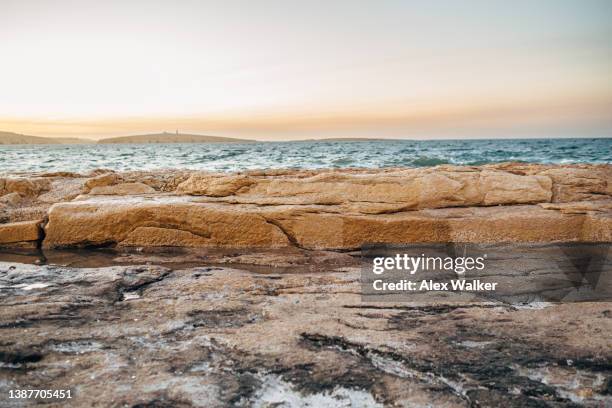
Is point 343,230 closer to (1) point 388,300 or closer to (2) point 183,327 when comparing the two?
(1) point 388,300

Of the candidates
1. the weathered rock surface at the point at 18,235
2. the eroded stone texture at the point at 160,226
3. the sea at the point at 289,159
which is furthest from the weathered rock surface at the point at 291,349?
the sea at the point at 289,159

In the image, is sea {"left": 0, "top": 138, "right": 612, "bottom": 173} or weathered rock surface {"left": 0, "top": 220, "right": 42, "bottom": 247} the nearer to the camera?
weathered rock surface {"left": 0, "top": 220, "right": 42, "bottom": 247}

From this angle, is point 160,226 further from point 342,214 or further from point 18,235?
point 342,214

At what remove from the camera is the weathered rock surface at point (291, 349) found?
181cm

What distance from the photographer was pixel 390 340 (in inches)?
91.0

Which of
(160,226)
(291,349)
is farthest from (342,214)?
(291,349)

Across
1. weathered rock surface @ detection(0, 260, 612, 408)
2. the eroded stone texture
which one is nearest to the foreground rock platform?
the eroded stone texture

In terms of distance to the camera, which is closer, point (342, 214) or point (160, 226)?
point (342, 214)

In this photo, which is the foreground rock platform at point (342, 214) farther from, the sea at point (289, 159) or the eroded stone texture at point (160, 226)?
the sea at point (289, 159)

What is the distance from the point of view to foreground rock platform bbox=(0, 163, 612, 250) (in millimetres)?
4793

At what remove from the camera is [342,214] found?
16.1 feet

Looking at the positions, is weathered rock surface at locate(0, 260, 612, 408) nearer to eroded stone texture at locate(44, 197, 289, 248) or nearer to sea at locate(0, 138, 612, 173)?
eroded stone texture at locate(44, 197, 289, 248)

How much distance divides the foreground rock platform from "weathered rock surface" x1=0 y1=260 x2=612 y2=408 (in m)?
1.72

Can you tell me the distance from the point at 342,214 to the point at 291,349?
284cm
